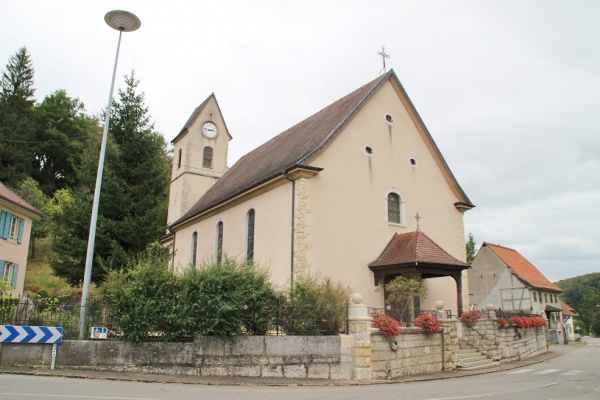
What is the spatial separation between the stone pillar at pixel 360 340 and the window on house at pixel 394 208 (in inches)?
311

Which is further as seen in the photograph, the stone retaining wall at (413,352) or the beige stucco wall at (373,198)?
the beige stucco wall at (373,198)

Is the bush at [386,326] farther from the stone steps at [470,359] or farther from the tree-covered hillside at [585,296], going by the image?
the tree-covered hillside at [585,296]

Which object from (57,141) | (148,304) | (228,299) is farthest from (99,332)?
(57,141)

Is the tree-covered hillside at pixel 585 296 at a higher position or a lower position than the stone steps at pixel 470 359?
higher

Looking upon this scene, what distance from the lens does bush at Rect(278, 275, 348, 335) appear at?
11.7m

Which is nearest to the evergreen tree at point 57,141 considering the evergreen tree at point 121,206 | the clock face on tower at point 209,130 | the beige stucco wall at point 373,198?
the clock face on tower at point 209,130

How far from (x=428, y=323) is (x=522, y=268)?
30927 millimetres

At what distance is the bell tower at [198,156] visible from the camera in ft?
104

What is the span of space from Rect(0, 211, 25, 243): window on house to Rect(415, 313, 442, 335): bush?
19169 mm

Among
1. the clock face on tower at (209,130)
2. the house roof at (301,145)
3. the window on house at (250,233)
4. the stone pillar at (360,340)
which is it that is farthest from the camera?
the clock face on tower at (209,130)

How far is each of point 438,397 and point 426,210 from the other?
12185mm

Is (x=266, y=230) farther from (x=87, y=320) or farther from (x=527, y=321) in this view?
(x=527, y=321)

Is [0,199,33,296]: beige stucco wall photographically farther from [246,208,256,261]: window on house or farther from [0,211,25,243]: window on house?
[246,208,256,261]: window on house

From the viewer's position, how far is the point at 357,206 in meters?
18.2
